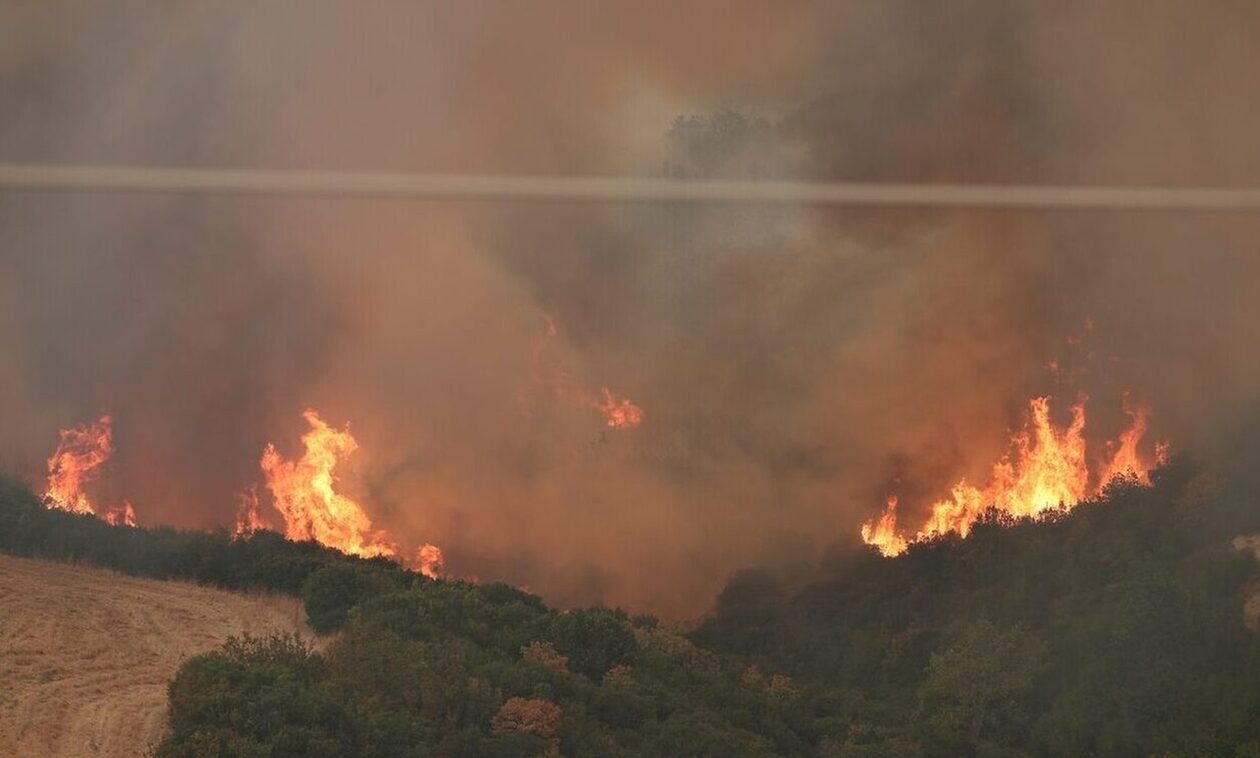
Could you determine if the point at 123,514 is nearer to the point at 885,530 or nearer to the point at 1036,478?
the point at 885,530

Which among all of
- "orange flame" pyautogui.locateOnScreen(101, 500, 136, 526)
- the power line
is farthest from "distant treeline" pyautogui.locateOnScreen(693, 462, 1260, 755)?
the power line

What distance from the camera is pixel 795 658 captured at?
7119 centimetres

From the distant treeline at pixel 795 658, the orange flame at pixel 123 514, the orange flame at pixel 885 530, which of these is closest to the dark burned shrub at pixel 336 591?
the distant treeline at pixel 795 658

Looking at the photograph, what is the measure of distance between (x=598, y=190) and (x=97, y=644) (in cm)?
3712

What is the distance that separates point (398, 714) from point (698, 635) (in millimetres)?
41019

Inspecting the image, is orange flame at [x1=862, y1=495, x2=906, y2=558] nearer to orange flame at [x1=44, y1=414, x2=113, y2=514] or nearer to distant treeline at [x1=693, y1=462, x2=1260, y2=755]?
distant treeline at [x1=693, y1=462, x2=1260, y2=755]

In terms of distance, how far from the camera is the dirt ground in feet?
108

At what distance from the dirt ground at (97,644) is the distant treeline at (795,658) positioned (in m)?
1.44

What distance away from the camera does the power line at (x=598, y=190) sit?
22.6 ft

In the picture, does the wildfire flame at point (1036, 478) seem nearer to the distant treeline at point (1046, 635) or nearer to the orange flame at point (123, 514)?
the distant treeline at point (1046, 635)

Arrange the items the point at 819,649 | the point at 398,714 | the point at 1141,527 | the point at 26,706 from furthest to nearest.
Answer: the point at 819,649 → the point at 1141,527 → the point at 398,714 → the point at 26,706

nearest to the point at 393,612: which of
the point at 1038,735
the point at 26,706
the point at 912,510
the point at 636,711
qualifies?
the point at 636,711

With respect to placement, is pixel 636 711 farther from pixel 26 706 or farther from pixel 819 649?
pixel 819 649

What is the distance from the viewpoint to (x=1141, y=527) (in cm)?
6494
